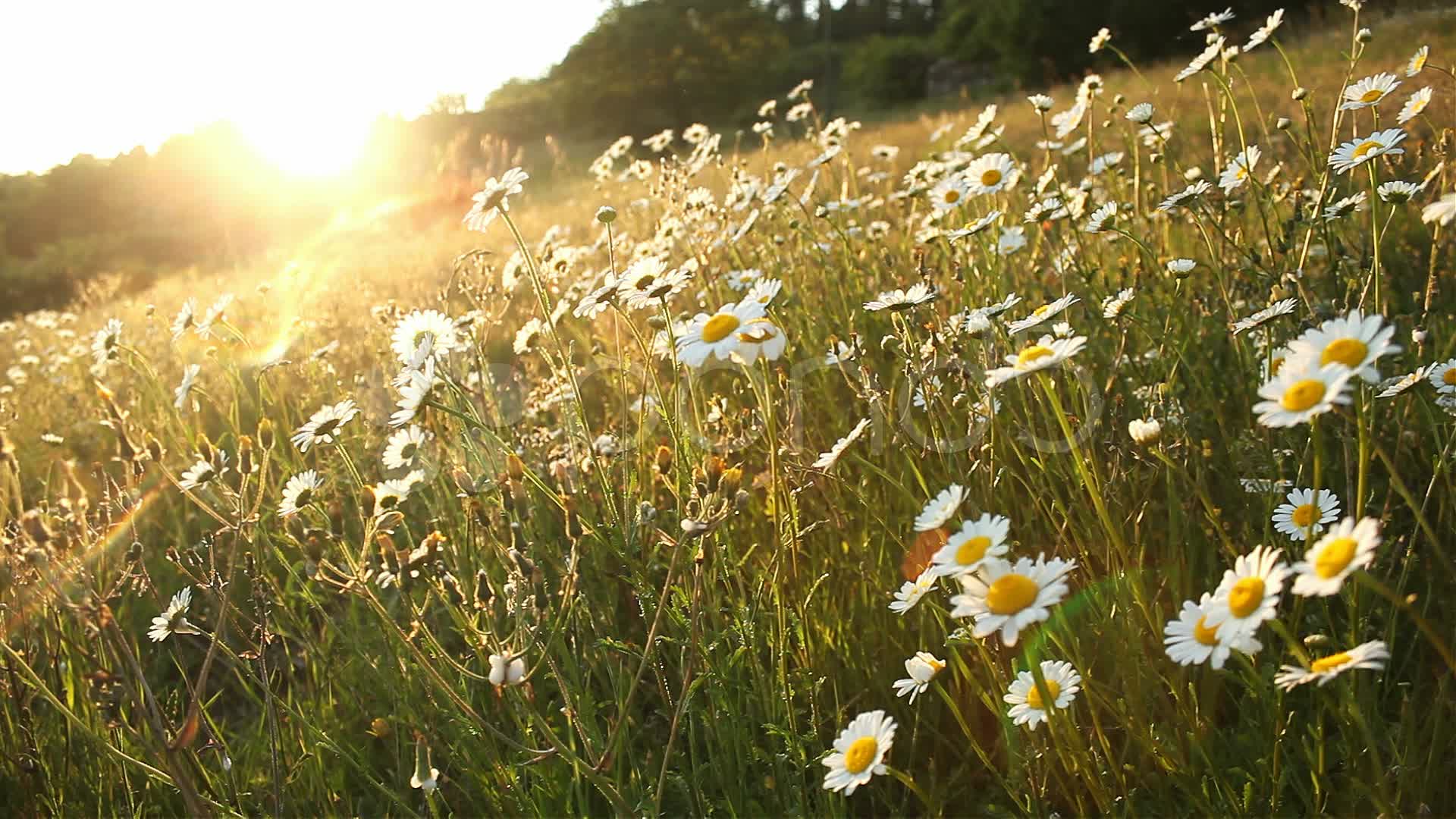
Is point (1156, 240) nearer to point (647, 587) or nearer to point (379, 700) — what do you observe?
point (647, 587)

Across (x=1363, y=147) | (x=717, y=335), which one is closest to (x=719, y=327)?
(x=717, y=335)

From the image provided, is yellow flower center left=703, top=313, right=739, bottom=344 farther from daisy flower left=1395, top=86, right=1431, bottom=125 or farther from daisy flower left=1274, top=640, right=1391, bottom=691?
daisy flower left=1395, top=86, right=1431, bottom=125

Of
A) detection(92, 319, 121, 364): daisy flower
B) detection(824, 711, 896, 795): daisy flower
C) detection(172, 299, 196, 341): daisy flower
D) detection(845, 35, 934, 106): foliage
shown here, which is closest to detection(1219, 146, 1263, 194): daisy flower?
detection(824, 711, 896, 795): daisy flower

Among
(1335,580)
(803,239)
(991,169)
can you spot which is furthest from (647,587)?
(803,239)

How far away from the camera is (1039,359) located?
1.27 meters

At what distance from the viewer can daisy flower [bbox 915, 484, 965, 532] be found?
1318 millimetres

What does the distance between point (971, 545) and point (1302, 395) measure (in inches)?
15.2

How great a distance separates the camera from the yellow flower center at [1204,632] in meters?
1.11

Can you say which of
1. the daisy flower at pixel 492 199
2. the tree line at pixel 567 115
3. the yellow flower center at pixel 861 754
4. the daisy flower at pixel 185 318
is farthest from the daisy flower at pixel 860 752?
the tree line at pixel 567 115

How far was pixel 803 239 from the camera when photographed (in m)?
3.42

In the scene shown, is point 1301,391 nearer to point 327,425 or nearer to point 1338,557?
point 1338,557

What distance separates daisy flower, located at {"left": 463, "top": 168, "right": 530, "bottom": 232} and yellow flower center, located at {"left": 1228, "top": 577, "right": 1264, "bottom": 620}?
54.7 inches

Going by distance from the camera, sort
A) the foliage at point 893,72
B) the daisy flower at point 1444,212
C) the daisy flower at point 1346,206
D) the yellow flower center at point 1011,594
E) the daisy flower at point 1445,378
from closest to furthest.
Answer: the yellow flower center at point 1011,594 → the daisy flower at point 1444,212 → the daisy flower at point 1445,378 → the daisy flower at point 1346,206 → the foliage at point 893,72

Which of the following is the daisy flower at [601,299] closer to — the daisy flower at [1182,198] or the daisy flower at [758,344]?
the daisy flower at [758,344]
